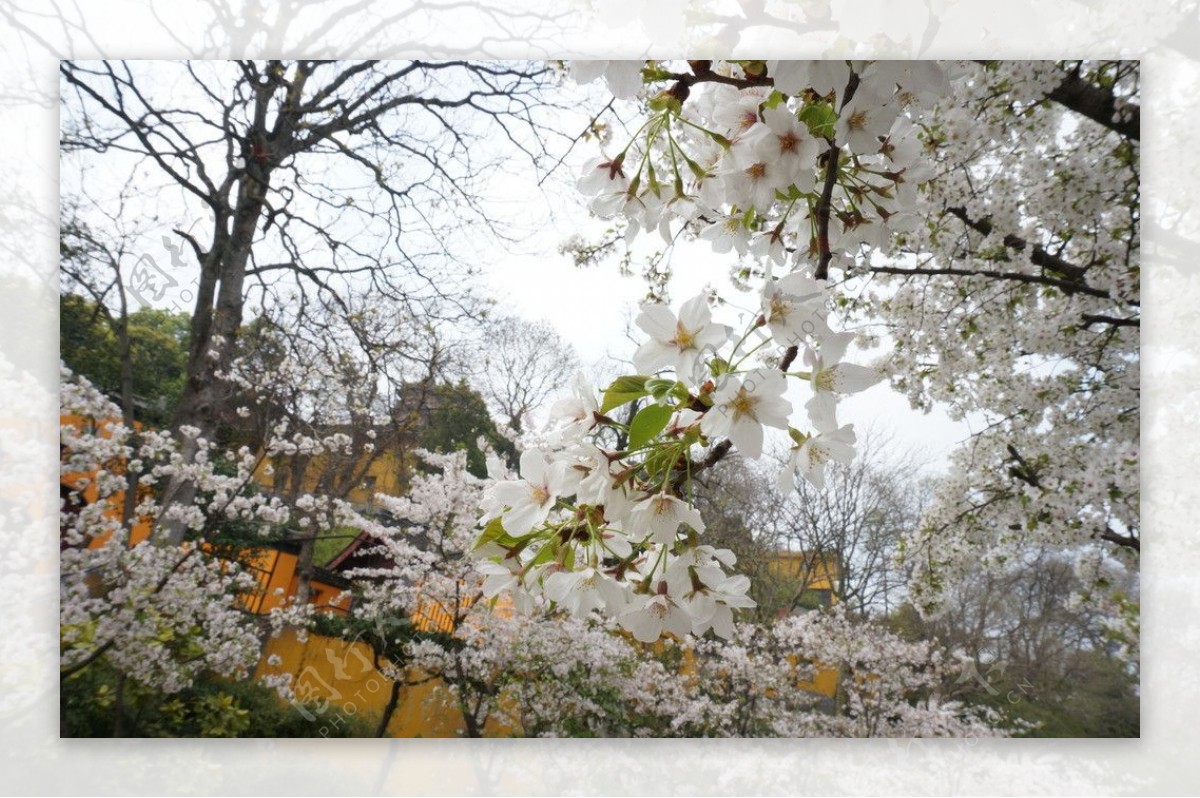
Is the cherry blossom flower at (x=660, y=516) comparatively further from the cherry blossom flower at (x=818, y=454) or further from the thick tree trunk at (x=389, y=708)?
the thick tree trunk at (x=389, y=708)

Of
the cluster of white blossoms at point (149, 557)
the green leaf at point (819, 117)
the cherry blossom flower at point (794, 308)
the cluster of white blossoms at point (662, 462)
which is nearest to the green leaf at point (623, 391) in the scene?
the cluster of white blossoms at point (662, 462)

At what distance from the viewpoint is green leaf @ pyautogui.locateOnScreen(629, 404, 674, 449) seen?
556 mm

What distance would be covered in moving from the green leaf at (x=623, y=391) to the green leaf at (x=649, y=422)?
0.04m

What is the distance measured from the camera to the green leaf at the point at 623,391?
60cm

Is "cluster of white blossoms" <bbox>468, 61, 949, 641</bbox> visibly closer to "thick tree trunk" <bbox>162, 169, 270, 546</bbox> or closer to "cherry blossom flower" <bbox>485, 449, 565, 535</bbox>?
"cherry blossom flower" <bbox>485, 449, 565, 535</bbox>

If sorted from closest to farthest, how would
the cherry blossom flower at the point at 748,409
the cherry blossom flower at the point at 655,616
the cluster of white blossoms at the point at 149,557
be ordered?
the cherry blossom flower at the point at 748,409 → the cherry blossom flower at the point at 655,616 → the cluster of white blossoms at the point at 149,557

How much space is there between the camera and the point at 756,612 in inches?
74.9

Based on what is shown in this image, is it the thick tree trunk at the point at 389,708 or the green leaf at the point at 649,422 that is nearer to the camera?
the green leaf at the point at 649,422

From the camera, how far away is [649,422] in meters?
0.56

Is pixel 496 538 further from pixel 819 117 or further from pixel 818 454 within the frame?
pixel 819 117

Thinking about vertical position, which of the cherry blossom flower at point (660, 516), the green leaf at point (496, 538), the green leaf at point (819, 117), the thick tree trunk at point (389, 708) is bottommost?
the thick tree trunk at point (389, 708)

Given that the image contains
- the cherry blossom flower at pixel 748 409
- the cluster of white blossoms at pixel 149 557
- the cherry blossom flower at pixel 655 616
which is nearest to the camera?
the cherry blossom flower at pixel 748 409

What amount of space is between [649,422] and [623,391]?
0.19ft

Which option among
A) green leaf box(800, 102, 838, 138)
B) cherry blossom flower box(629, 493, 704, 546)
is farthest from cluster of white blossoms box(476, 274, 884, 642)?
green leaf box(800, 102, 838, 138)
